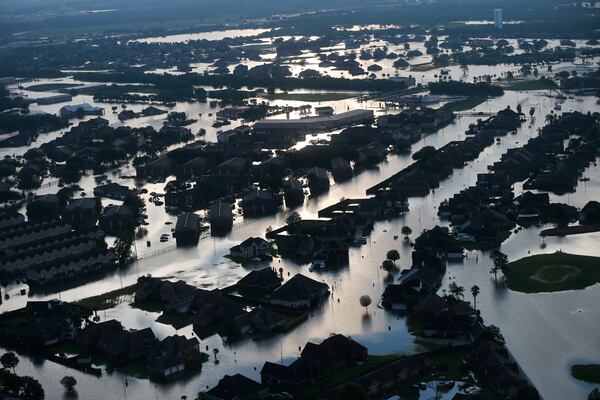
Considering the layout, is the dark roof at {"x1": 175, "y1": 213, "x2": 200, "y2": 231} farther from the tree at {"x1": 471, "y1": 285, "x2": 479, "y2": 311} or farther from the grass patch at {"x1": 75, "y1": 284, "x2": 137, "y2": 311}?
the tree at {"x1": 471, "y1": 285, "x2": 479, "y2": 311}

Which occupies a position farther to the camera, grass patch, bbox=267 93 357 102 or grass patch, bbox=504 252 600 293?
grass patch, bbox=267 93 357 102

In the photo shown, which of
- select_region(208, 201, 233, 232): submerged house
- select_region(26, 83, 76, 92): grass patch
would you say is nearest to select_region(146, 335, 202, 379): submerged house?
select_region(208, 201, 233, 232): submerged house

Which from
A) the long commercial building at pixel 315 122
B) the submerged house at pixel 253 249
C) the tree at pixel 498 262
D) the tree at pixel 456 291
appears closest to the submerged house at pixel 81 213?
the submerged house at pixel 253 249

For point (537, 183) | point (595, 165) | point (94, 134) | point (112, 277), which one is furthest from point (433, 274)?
point (94, 134)

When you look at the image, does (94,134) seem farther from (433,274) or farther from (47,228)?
(433,274)

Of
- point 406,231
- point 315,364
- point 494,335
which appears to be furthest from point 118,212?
point 494,335

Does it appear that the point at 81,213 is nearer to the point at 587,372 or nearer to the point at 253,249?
the point at 253,249
